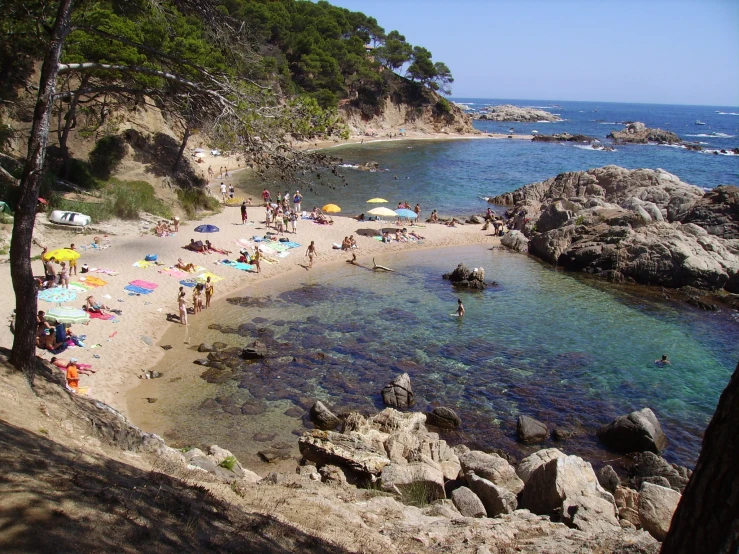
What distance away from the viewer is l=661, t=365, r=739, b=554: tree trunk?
3297mm

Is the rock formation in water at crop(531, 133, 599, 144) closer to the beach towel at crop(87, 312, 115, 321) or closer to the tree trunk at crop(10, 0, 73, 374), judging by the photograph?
the beach towel at crop(87, 312, 115, 321)

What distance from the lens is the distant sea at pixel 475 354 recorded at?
15.5 meters

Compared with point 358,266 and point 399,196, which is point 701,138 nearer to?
point 399,196

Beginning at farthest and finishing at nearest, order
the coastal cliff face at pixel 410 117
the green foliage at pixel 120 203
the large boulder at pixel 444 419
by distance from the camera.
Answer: the coastal cliff face at pixel 410 117
the green foliage at pixel 120 203
the large boulder at pixel 444 419

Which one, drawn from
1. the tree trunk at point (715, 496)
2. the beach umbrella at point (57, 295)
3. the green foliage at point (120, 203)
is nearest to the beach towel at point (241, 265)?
the green foliage at point (120, 203)

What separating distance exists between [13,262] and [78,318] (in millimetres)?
9903

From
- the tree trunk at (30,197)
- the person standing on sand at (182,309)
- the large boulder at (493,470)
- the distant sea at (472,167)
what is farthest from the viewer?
the distant sea at (472,167)

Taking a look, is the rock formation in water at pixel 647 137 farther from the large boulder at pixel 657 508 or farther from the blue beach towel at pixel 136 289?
the large boulder at pixel 657 508

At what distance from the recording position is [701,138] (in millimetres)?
131250

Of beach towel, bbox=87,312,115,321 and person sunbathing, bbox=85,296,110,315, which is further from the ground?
person sunbathing, bbox=85,296,110,315

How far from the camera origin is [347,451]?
11867 millimetres

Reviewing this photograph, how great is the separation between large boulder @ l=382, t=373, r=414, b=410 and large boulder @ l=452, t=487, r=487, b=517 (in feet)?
18.2

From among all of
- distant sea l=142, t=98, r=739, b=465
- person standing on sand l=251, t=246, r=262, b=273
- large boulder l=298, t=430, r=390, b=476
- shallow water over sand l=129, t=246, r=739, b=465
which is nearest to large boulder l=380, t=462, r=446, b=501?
large boulder l=298, t=430, r=390, b=476

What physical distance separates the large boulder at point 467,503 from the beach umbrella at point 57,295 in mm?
14601
